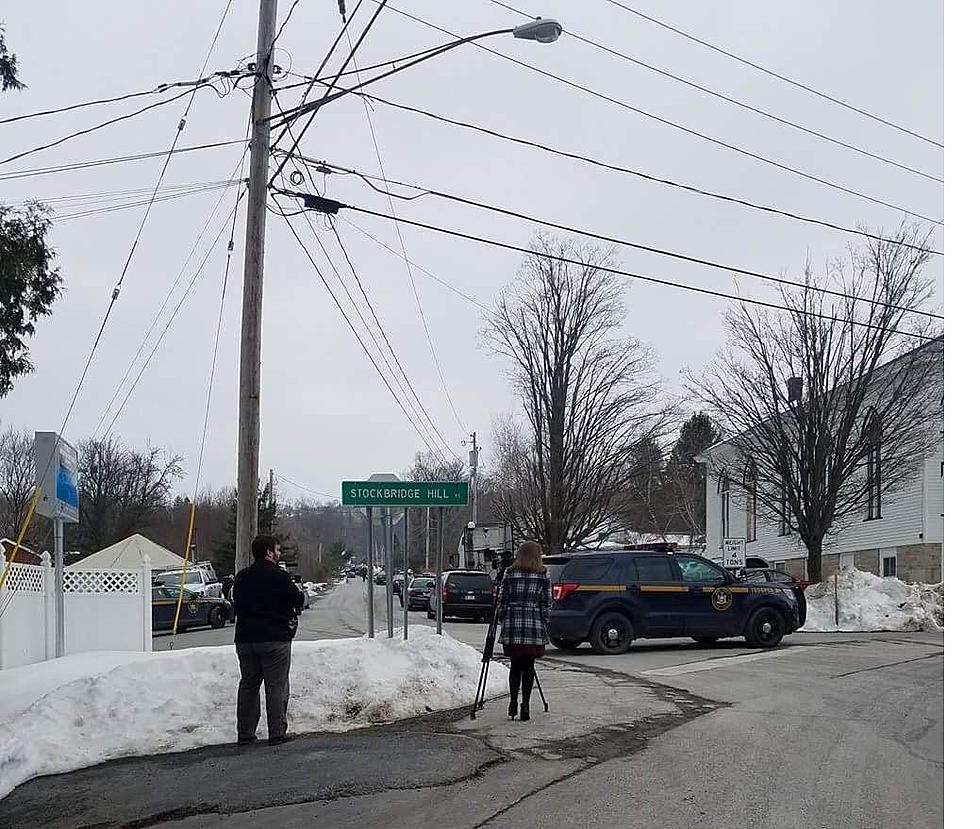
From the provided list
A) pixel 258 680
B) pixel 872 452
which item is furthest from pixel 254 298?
pixel 872 452

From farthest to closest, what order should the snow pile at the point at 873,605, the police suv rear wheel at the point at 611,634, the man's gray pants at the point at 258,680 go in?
the snow pile at the point at 873,605, the police suv rear wheel at the point at 611,634, the man's gray pants at the point at 258,680

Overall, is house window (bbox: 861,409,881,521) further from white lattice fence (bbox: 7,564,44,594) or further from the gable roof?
white lattice fence (bbox: 7,564,44,594)

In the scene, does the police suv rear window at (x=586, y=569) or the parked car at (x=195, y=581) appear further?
the parked car at (x=195, y=581)

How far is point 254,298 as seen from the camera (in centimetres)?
1334

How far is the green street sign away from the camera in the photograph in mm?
14102

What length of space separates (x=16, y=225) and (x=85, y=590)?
572cm

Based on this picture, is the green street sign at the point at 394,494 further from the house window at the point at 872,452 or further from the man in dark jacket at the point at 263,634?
the house window at the point at 872,452

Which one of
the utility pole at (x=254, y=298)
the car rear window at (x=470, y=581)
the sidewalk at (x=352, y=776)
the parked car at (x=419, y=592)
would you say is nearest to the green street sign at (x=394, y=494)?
the utility pole at (x=254, y=298)

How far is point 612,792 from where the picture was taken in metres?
8.01

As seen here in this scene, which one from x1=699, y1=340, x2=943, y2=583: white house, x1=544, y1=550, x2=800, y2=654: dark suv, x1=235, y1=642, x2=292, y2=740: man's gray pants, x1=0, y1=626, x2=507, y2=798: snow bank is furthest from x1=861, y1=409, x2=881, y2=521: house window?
x1=235, y1=642, x2=292, y2=740: man's gray pants

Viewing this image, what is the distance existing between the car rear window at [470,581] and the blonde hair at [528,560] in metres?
23.7

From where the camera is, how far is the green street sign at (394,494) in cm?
1410

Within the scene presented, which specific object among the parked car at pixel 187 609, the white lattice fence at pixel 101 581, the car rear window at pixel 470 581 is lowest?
the parked car at pixel 187 609
